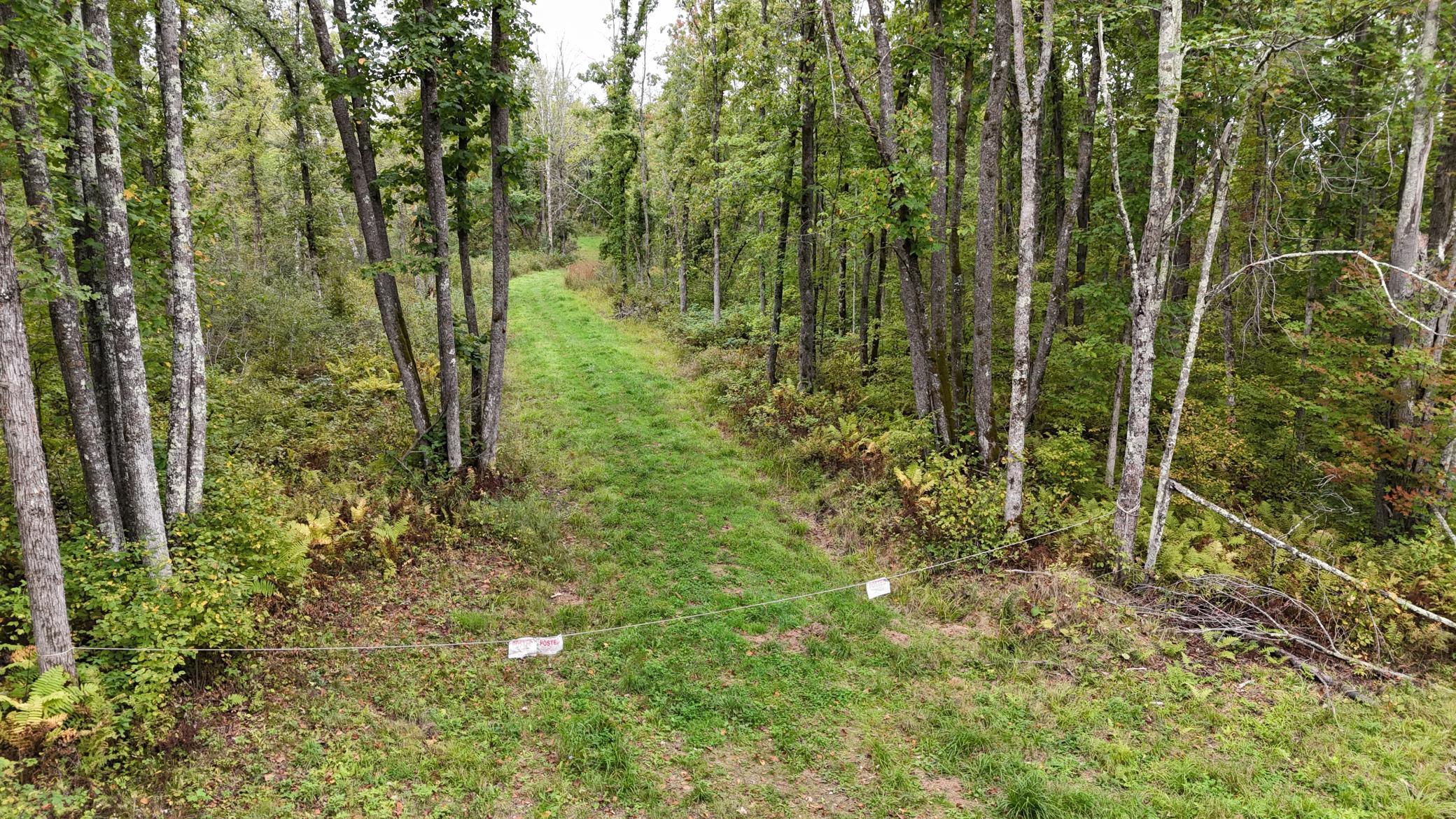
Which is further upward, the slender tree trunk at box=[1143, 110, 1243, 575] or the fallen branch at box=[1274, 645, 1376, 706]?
the slender tree trunk at box=[1143, 110, 1243, 575]

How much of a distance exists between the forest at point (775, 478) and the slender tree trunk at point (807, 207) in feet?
0.38

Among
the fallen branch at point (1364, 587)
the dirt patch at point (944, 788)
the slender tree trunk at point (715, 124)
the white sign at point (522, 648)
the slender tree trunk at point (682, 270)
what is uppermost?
the slender tree trunk at point (715, 124)

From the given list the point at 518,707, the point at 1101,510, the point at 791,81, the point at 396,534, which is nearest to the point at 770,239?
the point at 791,81

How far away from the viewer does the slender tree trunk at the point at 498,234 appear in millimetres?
10117

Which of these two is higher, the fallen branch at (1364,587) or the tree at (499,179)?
the tree at (499,179)

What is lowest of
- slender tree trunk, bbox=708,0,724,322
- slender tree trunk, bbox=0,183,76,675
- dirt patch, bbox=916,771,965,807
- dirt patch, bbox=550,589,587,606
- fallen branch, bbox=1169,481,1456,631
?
dirt patch, bbox=916,771,965,807

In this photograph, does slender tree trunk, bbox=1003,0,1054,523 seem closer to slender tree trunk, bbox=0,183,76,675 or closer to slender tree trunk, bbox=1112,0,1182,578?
slender tree trunk, bbox=1112,0,1182,578

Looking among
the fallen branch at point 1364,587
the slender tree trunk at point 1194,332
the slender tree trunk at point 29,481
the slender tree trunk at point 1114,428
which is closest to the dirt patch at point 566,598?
the slender tree trunk at point 29,481

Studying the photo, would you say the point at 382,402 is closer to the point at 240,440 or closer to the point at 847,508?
the point at 240,440

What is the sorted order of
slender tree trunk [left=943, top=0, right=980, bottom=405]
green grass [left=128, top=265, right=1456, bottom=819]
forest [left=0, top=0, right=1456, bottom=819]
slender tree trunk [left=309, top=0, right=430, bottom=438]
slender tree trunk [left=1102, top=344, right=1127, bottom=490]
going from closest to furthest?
green grass [left=128, top=265, right=1456, bottom=819], forest [left=0, top=0, right=1456, bottom=819], slender tree trunk [left=309, top=0, right=430, bottom=438], slender tree trunk [left=943, top=0, right=980, bottom=405], slender tree trunk [left=1102, top=344, right=1127, bottom=490]

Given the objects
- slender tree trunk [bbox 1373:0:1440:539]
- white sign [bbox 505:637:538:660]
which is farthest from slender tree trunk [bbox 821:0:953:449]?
white sign [bbox 505:637:538:660]

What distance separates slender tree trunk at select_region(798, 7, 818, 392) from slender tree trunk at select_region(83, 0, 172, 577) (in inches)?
434

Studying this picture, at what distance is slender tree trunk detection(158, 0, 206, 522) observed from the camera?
272 inches

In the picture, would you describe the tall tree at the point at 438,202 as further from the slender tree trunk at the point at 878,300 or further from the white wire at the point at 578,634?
Answer: the slender tree trunk at the point at 878,300
